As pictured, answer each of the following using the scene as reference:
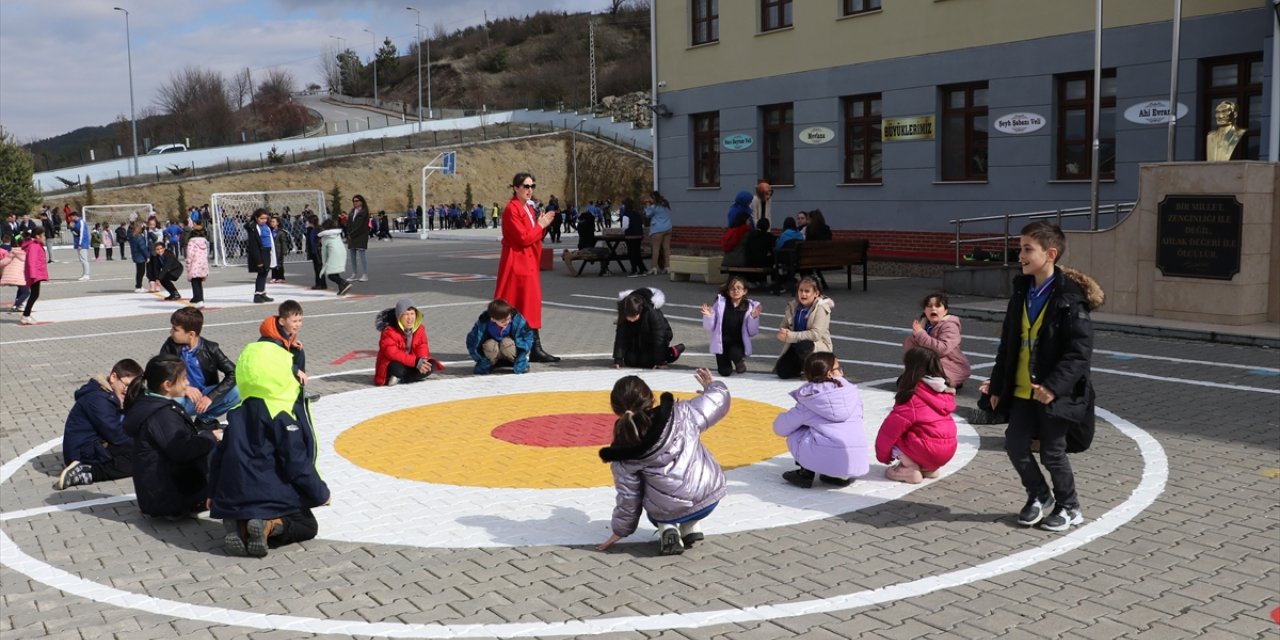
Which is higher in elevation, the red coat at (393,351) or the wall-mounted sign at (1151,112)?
the wall-mounted sign at (1151,112)

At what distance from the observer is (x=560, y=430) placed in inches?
382

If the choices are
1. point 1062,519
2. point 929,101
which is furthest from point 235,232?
point 1062,519

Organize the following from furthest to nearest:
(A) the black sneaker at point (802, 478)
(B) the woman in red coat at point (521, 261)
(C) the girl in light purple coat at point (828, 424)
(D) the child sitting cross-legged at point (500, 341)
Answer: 1. (B) the woman in red coat at point (521, 261)
2. (D) the child sitting cross-legged at point (500, 341)
3. (A) the black sneaker at point (802, 478)
4. (C) the girl in light purple coat at point (828, 424)

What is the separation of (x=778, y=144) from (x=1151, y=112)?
1035 cm

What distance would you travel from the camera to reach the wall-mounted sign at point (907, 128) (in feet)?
81.3

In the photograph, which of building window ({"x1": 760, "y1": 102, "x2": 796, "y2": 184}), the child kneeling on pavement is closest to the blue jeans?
the child kneeling on pavement

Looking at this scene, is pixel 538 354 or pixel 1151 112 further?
pixel 1151 112

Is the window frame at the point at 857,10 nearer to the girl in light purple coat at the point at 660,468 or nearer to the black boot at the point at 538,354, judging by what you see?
the black boot at the point at 538,354

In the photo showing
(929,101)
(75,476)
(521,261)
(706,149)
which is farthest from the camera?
(706,149)

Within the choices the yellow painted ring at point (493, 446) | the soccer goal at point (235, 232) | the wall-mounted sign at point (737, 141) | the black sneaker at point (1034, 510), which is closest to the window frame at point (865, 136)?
the wall-mounted sign at point (737, 141)

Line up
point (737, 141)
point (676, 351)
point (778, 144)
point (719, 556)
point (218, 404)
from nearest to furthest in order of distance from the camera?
1. point (719, 556)
2. point (218, 404)
3. point (676, 351)
4. point (778, 144)
5. point (737, 141)

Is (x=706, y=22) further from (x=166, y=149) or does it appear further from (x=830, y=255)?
(x=166, y=149)

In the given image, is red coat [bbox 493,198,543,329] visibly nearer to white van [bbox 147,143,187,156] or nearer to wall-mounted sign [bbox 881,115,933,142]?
wall-mounted sign [bbox 881,115,933,142]

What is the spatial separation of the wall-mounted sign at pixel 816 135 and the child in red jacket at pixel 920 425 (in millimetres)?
20198
